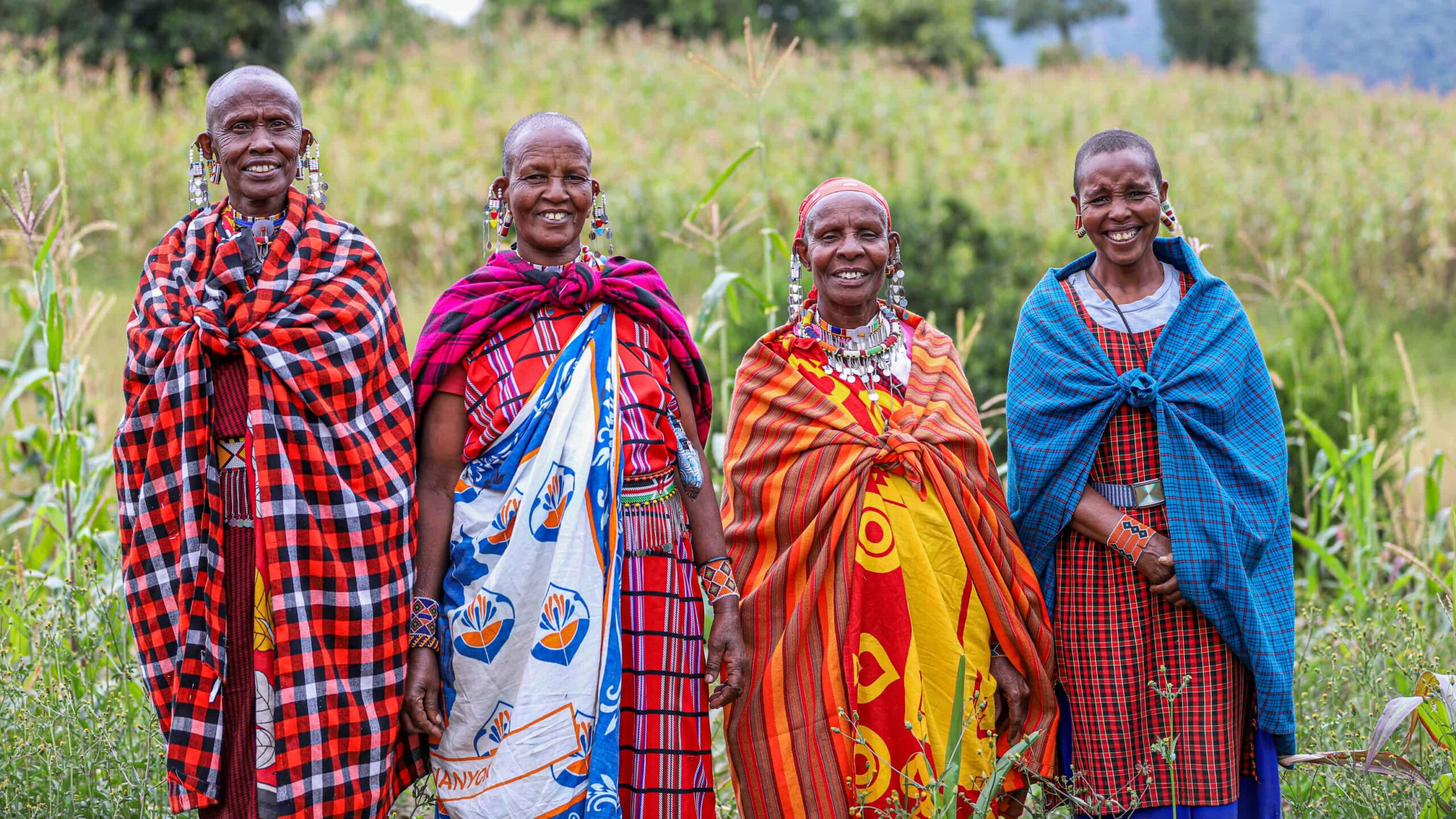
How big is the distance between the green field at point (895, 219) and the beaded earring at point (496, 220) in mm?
1134

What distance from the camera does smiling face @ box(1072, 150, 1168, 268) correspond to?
2.94 meters

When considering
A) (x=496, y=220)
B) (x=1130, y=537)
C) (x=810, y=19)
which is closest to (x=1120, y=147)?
(x=1130, y=537)

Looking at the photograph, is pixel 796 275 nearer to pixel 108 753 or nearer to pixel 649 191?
pixel 108 753

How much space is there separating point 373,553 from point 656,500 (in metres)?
0.65

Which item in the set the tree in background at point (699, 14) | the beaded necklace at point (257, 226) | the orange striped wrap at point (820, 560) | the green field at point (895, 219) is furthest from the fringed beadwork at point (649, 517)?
the tree in background at point (699, 14)

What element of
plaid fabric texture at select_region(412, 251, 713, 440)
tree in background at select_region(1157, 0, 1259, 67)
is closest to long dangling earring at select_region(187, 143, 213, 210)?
plaid fabric texture at select_region(412, 251, 713, 440)

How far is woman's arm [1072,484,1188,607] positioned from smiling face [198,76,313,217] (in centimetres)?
203

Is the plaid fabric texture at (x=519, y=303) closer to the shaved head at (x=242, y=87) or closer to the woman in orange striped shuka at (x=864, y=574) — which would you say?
the woman in orange striped shuka at (x=864, y=574)

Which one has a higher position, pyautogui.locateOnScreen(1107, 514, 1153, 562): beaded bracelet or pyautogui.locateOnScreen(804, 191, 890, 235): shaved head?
pyautogui.locateOnScreen(804, 191, 890, 235): shaved head

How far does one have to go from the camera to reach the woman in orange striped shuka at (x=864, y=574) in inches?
113

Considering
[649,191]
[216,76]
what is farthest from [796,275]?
[216,76]

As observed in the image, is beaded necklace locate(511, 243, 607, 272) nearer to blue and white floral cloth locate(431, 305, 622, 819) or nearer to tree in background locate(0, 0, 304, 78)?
blue and white floral cloth locate(431, 305, 622, 819)

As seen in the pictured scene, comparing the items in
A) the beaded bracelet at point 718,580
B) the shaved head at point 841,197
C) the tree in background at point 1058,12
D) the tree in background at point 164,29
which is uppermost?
the tree in background at point 1058,12

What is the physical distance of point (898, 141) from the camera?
12.9m
